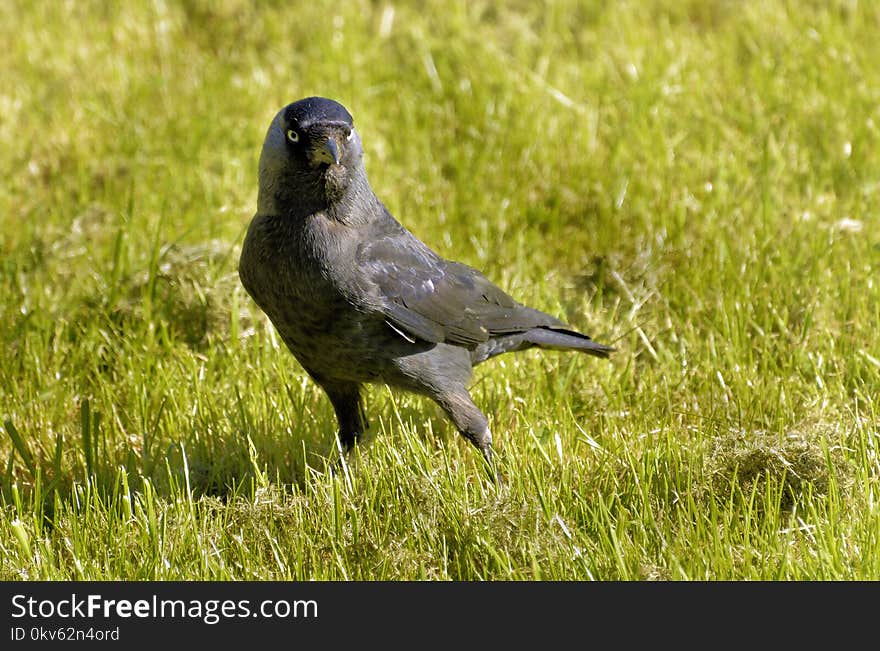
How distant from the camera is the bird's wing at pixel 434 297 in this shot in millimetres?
4055

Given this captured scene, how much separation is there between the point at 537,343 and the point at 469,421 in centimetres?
49

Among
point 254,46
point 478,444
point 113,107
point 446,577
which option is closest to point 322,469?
point 478,444

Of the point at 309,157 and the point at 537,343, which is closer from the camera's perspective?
the point at 309,157

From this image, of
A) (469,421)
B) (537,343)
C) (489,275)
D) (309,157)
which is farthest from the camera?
(489,275)

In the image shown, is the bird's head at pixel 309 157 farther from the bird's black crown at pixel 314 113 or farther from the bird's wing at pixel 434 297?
the bird's wing at pixel 434 297

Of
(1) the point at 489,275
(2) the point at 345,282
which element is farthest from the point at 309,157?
(1) the point at 489,275

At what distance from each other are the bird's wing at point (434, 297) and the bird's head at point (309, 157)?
0.85 feet

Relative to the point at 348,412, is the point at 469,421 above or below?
below

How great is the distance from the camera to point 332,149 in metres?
3.75

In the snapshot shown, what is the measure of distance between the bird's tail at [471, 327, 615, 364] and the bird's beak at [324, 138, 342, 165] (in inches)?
40.6

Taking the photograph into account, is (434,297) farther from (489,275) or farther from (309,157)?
(489,275)

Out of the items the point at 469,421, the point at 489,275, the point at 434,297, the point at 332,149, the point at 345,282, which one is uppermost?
the point at 489,275

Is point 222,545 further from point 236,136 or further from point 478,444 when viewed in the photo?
point 236,136

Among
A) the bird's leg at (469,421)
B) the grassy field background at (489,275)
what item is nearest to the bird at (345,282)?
the bird's leg at (469,421)
